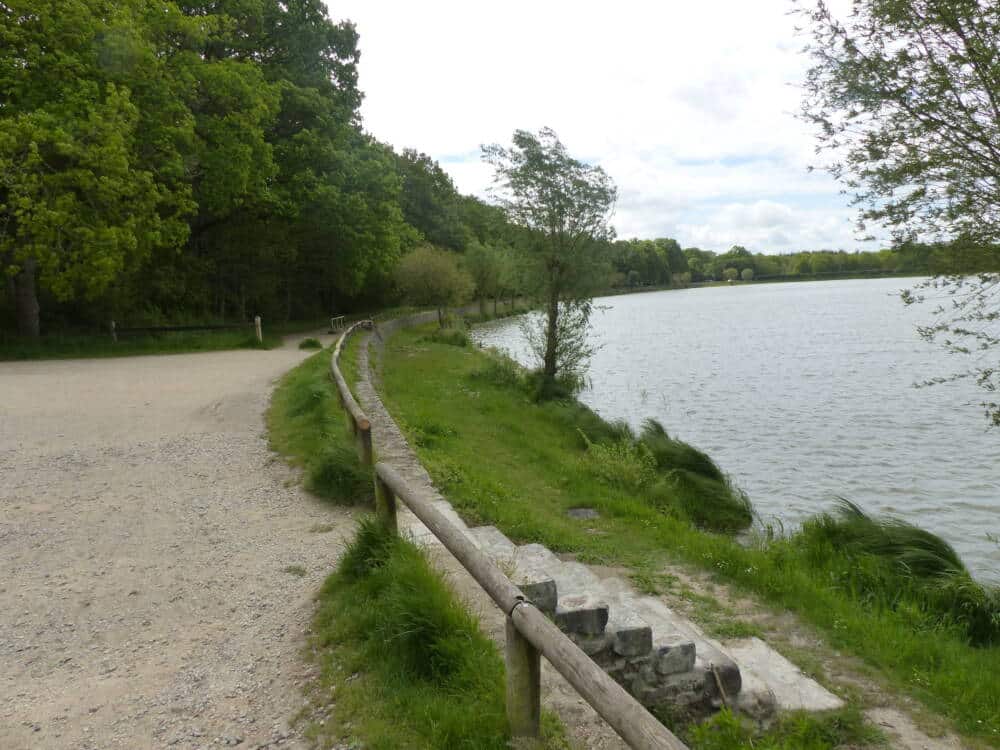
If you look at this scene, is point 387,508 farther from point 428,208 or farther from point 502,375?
point 428,208

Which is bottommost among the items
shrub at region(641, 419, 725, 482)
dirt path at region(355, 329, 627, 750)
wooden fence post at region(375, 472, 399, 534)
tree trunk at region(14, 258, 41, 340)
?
shrub at region(641, 419, 725, 482)

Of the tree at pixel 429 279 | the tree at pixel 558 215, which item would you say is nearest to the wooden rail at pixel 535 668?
the tree at pixel 558 215

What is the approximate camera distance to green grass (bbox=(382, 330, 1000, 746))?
15.9 feet

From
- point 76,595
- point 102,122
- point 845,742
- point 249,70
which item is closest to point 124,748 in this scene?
point 76,595

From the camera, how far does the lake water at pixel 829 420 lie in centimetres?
1081

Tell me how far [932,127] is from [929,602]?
16.0ft

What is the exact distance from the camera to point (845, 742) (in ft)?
12.6

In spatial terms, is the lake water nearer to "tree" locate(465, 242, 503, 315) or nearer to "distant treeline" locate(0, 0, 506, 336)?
"distant treeline" locate(0, 0, 506, 336)

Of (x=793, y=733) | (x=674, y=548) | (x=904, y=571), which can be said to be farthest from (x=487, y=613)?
(x=904, y=571)

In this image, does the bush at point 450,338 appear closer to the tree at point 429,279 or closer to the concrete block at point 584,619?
the tree at point 429,279

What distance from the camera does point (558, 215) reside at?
57.6 ft

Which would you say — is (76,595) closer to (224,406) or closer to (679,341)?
(224,406)

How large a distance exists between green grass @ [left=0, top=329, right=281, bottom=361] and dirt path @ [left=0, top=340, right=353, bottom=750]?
440 inches

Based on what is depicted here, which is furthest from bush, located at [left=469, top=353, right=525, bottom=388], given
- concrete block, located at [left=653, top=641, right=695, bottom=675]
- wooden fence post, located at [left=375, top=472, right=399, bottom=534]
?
concrete block, located at [left=653, top=641, right=695, bottom=675]
